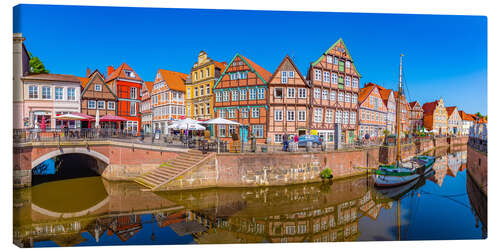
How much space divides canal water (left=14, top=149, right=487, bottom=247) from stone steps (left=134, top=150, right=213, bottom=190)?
780 millimetres

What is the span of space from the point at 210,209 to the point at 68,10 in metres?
9.56

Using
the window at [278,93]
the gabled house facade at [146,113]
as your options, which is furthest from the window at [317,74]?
the gabled house facade at [146,113]

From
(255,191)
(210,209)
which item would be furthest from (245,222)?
(255,191)

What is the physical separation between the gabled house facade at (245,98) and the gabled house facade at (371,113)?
1289 cm

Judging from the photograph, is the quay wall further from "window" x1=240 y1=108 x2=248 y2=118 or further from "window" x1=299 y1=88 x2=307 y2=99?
"window" x1=240 y1=108 x2=248 y2=118

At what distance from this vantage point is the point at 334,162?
1692 centimetres

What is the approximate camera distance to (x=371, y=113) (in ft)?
96.8

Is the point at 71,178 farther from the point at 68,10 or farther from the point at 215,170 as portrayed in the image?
the point at 68,10

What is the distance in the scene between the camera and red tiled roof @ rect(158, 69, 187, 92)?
25641 millimetres

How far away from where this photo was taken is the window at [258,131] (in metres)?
21.3

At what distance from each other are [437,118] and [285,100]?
3984 centimetres

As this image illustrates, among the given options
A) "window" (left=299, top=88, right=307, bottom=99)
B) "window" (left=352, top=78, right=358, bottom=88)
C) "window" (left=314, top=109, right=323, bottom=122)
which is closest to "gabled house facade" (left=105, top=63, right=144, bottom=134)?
"window" (left=299, top=88, right=307, bottom=99)

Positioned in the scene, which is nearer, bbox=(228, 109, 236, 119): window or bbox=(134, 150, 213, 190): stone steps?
bbox=(134, 150, 213, 190): stone steps

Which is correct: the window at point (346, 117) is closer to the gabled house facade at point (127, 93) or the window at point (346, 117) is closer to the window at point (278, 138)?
the window at point (278, 138)
